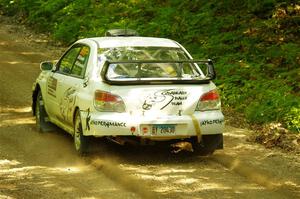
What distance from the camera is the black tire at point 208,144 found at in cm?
860

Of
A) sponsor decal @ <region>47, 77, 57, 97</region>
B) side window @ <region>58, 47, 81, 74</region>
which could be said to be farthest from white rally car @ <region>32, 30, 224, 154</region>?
sponsor decal @ <region>47, 77, 57, 97</region>

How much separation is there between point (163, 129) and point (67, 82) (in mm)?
1955

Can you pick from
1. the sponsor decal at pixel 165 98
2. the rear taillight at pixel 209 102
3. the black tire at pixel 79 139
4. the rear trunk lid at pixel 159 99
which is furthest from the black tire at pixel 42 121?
the rear taillight at pixel 209 102

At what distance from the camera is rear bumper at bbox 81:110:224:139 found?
7914 mm

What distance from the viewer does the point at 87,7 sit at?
23.3 metres

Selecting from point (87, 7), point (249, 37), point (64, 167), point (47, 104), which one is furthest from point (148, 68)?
point (87, 7)

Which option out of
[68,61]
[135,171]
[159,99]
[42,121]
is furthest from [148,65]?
[42,121]

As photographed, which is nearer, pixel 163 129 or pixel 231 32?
pixel 163 129

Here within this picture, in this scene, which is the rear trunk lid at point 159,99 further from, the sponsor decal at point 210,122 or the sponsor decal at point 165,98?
the sponsor decal at point 210,122

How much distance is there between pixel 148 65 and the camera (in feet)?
27.9

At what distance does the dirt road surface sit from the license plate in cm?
47

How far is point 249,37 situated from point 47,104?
6.95 m

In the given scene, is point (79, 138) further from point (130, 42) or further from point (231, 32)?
point (231, 32)

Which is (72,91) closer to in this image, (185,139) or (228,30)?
(185,139)
